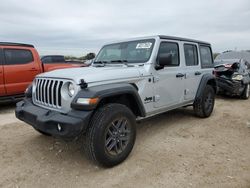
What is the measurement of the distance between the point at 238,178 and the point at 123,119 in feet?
5.52

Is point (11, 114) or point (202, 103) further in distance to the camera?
point (11, 114)

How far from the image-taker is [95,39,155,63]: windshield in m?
4.40

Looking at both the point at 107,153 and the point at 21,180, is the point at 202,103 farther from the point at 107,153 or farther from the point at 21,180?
the point at 21,180

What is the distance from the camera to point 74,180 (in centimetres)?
318

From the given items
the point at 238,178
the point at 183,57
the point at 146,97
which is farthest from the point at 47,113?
the point at 183,57

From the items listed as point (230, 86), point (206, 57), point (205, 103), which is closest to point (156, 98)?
point (205, 103)

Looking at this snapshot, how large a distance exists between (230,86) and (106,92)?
697cm

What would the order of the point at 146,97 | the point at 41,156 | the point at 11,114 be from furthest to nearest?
the point at 11,114
the point at 146,97
the point at 41,156

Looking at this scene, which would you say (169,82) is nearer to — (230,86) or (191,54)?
(191,54)

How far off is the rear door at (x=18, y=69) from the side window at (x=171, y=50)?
4.50 metres

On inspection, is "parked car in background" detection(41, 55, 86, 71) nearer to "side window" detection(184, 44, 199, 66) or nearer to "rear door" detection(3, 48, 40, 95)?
"rear door" detection(3, 48, 40, 95)

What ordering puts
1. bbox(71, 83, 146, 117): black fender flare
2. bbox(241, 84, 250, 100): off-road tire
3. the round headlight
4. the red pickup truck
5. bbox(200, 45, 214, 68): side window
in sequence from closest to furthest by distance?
bbox(71, 83, 146, 117): black fender flare < the round headlight < bbox(200, 45, 214, 68): side window < the red pickup truck < bbox(241, 84, 250, 100): off-road tire

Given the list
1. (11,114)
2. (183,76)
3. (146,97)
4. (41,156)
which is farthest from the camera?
(11,114)

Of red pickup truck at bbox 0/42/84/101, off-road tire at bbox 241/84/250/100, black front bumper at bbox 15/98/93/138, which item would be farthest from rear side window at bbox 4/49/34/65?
off-road tire at bbox 241/84/250/100
